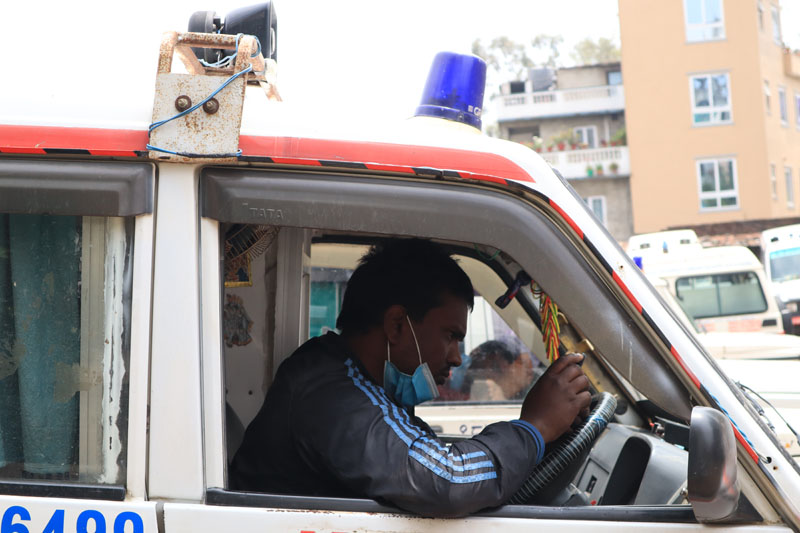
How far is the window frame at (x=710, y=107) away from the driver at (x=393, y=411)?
1259 inches

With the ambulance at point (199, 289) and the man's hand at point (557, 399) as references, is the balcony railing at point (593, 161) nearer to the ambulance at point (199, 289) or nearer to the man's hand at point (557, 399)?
the man's hand at point (557, 399)

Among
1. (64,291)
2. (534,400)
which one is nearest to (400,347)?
(534,400)

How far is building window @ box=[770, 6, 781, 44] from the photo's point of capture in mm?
33219

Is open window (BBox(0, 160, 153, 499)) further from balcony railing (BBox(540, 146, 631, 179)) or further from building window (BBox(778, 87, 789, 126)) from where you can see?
building window (BBox(778, 87, 789, 126))

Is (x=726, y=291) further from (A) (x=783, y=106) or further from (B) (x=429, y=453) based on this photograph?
(A) (x=783, y=106)

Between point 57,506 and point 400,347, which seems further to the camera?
point 400,347

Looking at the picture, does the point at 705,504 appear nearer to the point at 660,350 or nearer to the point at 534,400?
the point at 660,350

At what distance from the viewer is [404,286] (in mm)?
2197

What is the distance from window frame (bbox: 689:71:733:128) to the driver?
105 ft

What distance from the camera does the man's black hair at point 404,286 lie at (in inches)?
85.6

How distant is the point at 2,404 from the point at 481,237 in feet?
3.26

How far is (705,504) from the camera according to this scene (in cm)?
154

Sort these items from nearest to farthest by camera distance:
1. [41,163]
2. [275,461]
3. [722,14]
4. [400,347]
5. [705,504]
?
[705,504] → [41,163] → [275,461] → [400,347] → [722,14]

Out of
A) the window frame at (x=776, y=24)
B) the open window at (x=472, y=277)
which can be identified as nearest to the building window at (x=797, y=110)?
the window frame at (x=776, y=24)
